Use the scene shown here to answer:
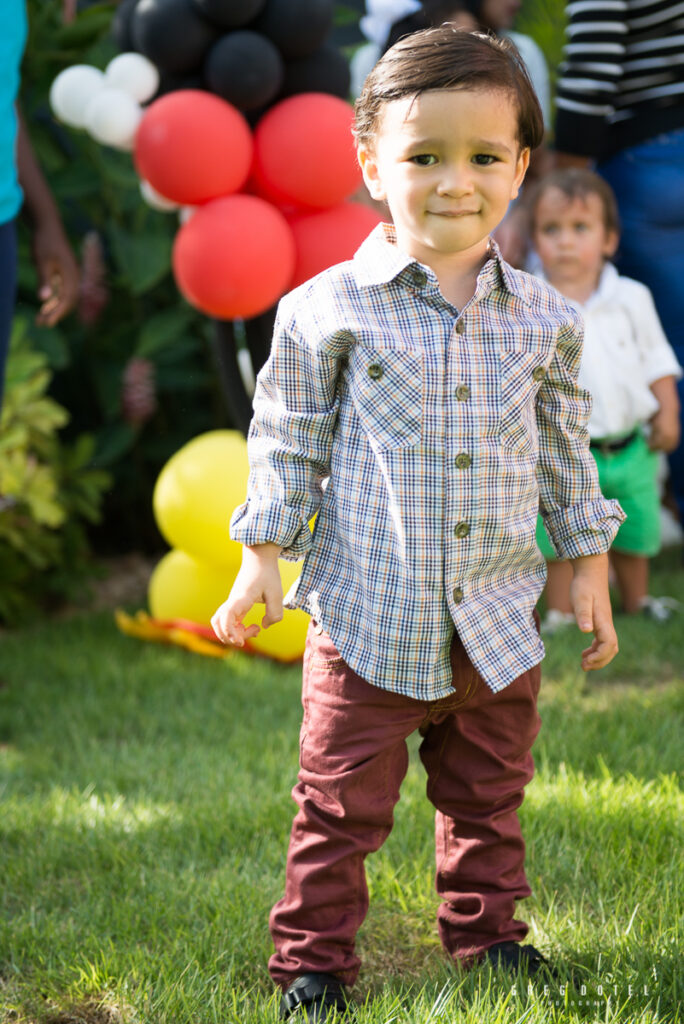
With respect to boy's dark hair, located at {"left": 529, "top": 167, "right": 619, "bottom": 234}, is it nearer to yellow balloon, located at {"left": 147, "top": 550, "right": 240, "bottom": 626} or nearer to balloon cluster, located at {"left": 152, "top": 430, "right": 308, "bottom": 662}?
balloon cluster, located at {"left": 152, "top": 430, "right": 308, "bottom": 662}

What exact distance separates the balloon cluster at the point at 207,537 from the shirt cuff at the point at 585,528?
149 cm

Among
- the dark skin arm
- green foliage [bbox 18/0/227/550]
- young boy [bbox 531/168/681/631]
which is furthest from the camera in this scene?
green foliage [bbox 18/0/227/550]

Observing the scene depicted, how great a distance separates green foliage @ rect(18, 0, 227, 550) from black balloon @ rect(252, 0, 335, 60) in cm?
134

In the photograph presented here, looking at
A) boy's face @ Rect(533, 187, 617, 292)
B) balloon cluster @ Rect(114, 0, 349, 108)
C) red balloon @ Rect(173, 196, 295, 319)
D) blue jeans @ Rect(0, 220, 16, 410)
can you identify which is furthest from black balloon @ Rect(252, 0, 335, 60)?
blue jeans @ Rect(0, 220, 16, 410)

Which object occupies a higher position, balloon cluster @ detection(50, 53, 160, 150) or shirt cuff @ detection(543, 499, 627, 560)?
balloon cluster @ detection(50, 53, 160, 150)

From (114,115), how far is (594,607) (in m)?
2.05

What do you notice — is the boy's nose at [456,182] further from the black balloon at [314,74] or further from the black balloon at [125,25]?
the black balloon at [125,25]

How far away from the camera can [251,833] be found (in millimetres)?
2143

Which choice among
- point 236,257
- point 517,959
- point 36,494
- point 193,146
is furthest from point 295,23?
point 517,959

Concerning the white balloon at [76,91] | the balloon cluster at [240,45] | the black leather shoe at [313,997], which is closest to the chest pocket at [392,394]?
the black leather shoe at [313,997]

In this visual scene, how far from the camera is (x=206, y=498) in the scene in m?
3.20

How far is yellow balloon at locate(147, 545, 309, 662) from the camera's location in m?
3.24

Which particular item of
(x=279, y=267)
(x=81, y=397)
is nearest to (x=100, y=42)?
(x=81, y=397)

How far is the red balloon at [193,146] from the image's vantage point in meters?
2.86
